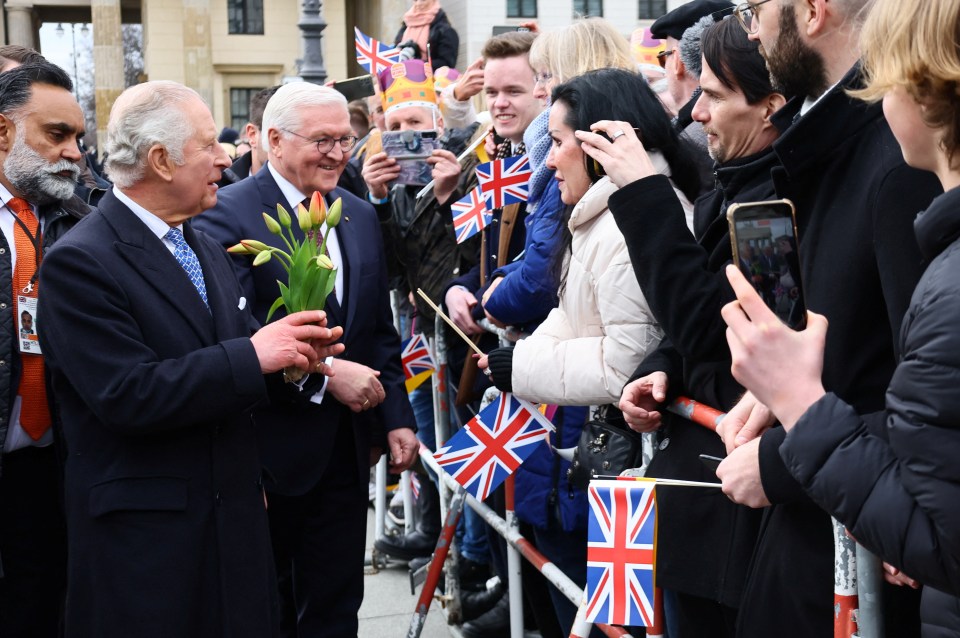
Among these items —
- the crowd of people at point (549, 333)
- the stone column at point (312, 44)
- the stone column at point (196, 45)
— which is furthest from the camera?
the stone column at point (196, 45)

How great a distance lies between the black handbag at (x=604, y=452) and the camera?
335cm

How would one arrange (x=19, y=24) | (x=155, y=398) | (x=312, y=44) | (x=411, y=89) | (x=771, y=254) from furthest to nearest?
(x=19, y=24)
(x=312, y=44)
(x=411, y=89)
(x=155, y=398)
(x=771, y=254)

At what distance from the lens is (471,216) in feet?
16.5

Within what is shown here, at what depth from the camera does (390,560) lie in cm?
654

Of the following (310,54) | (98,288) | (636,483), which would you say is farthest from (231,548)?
(310,54)

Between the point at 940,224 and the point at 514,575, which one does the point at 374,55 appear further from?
the point at 940,224

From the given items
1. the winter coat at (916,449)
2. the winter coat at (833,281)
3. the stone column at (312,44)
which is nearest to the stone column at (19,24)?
the stone column at (312,44)

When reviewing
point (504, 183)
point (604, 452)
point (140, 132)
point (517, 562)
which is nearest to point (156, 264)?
point (140, 132)

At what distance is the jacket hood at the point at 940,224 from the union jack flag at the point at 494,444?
2492mm

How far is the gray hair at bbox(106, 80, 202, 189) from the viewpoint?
11.2 ft

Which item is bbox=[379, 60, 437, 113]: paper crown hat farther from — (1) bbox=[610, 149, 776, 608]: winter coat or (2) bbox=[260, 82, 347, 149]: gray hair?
(1) bbox=[610, 149, 776, 608]: winter coat

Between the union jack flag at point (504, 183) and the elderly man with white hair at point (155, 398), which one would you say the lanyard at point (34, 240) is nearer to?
the elderly man with white hair at point (155, 398)

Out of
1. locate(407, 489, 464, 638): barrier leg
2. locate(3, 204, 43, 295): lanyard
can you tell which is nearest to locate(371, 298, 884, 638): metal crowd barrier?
locate(407, 489, 464, 638): barrier leg

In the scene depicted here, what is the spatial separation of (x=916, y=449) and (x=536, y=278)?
263 cm
